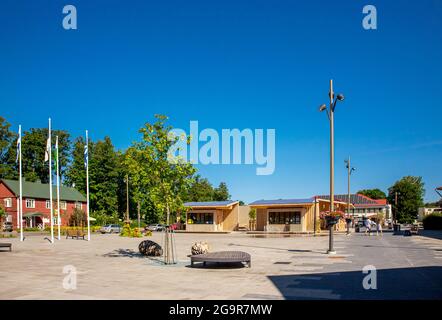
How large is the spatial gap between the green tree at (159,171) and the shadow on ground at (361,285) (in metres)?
6.19

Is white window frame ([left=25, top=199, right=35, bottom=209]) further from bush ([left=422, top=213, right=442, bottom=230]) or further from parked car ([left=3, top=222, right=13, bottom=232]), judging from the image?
bush ([left=422, top=213, right=442, bottom=230])

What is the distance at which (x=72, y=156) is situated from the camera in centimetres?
8944

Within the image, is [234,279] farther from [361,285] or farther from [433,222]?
[433,222]

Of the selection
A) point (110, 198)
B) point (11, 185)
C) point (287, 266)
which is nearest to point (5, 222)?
point (11, 185)

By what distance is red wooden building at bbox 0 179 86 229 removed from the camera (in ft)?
205

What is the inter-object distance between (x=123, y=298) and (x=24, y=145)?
3180 inches

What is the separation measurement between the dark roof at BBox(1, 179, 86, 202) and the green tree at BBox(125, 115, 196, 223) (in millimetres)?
52697

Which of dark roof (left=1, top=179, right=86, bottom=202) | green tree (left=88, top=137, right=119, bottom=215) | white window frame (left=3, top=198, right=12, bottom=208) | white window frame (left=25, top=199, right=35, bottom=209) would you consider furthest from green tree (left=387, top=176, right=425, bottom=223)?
white window frame (left=3, top=198, right=12, bottom=208)

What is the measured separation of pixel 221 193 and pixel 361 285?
75.6 m

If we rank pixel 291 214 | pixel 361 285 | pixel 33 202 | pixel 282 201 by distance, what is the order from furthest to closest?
pixel 33 202 → pixel 282 201 → pixel 291 214 → pixel 361 285

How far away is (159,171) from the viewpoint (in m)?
17.6

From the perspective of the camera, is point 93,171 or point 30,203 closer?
point 30,203

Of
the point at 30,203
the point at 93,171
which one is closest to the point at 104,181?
the point at 93,171
